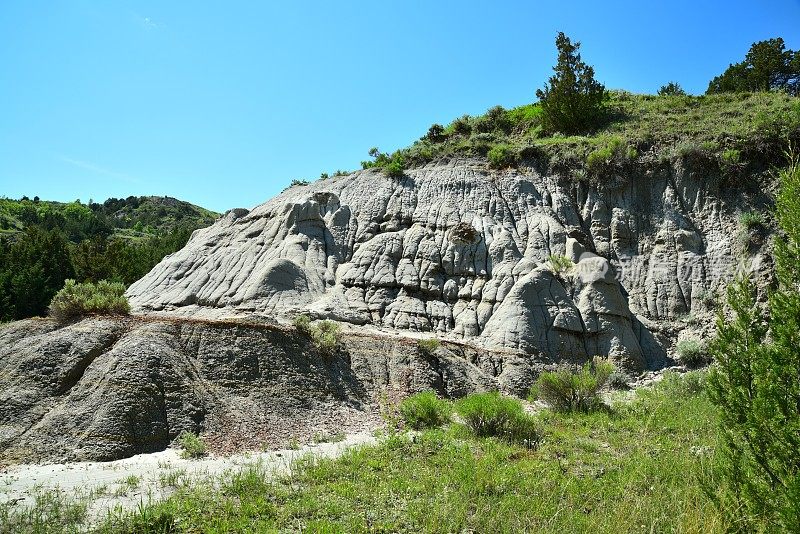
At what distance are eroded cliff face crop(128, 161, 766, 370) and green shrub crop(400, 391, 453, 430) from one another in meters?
6.69

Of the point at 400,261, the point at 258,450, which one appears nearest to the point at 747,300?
the point at 258,450

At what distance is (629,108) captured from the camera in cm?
3931

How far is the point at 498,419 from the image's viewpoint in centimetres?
1470

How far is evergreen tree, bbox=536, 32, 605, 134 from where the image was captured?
1468 inches

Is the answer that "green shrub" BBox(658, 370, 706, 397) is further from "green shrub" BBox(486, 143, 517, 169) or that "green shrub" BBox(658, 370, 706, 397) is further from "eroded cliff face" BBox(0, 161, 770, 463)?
"green shrub" BBox(486, 143, 517, 169)

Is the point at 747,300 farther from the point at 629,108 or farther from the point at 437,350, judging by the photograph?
the point at 629,108

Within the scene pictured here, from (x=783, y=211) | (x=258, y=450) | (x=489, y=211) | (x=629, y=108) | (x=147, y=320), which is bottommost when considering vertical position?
(x=258, y=450)

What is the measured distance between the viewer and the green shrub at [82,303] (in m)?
17.1

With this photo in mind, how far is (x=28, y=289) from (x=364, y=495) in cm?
3447

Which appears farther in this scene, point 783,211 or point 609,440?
point 609,440

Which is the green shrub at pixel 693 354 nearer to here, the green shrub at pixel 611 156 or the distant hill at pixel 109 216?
the green shrub at pixel 611 156

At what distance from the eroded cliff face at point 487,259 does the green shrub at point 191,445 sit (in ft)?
32.9

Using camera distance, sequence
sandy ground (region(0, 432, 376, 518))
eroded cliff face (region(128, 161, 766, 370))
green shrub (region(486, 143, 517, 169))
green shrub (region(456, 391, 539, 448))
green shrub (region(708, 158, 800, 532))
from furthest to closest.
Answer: green shrub (region(486, 143, 517, 169)) < eroded cliff face (region(128, 161, 766, 370)) < green shrub (region(456, 391, 539, 448)) < sandy ground (region(0, 432, 376, 518)) < green shrub (region(708, 158, 800, 532))

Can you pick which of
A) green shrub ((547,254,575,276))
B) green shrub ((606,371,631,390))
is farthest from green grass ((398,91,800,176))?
green shrub ((606,371,631,390))
